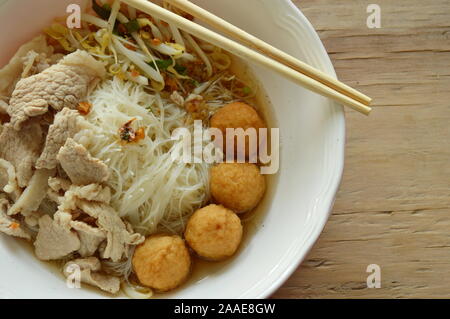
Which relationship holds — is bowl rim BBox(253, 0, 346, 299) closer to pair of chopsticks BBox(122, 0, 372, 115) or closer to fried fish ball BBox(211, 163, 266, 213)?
pair of chopsticks BBox(122, 0, 372, 115)

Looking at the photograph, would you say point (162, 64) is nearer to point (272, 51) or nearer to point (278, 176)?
point (272, 51)

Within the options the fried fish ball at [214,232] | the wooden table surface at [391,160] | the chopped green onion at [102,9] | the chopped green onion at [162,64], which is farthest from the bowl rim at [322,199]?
the chopped green onion at [102,9]

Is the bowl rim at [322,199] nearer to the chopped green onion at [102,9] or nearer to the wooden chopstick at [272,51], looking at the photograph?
the wooden chopstick at [272,51]

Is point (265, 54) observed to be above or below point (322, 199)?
above

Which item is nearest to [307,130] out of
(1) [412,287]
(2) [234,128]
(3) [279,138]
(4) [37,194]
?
(3) [279,138]

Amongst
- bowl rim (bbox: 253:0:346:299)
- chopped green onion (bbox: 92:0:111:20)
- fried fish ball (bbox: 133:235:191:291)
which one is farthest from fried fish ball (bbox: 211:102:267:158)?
chopped green onion (bbox: 92:0:111:20)

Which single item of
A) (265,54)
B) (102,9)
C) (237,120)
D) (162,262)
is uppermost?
(102,9)

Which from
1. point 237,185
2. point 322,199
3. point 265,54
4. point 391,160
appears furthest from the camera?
point 391,160

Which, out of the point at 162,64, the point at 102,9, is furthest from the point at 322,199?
the point at 102,9
